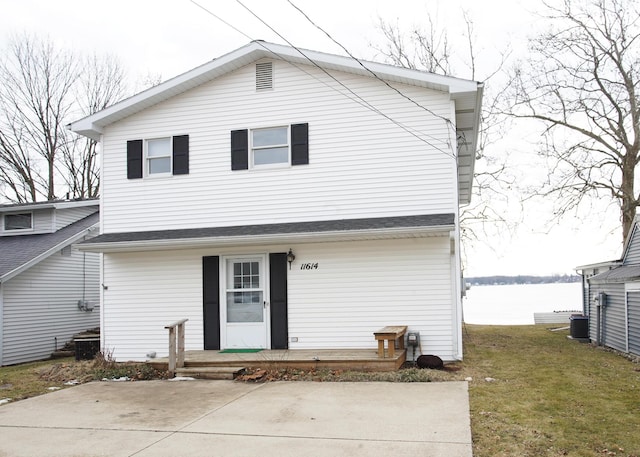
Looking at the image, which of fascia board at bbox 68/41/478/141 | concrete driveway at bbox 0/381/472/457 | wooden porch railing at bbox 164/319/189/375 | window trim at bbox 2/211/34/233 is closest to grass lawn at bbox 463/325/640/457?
concrete driveway at bbox 0/381/472/457

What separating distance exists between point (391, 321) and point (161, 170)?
622 cm

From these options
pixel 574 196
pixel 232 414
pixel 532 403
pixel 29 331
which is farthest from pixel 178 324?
pixel 574 196

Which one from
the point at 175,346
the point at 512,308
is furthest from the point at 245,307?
the point at 512,308

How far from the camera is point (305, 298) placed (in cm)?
1223

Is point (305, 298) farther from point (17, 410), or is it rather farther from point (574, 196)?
point (574, 196)

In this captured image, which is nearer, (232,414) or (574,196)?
(232,414)

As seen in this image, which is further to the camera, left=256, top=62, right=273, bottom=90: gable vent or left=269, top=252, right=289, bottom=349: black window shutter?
left=256, top=62, right=273, bottom=90: gable vent

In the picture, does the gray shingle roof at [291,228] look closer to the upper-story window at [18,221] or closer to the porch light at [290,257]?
the porch light at [290,257]

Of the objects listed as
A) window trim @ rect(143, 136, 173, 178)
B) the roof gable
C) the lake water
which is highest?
the roof gable

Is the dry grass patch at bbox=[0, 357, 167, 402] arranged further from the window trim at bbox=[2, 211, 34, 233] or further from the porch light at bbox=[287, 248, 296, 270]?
the window trim at bbox=[2, 211, 34, 233]

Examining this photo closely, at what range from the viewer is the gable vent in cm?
1305

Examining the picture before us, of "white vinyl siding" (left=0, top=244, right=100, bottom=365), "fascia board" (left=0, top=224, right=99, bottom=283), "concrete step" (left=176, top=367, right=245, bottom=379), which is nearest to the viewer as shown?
"concrete step" (left=176, top=367, right=245, bottom=379)

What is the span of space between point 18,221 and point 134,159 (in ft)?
29.2

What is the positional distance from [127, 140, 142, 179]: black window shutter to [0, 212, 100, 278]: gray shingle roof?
17.9 feet
